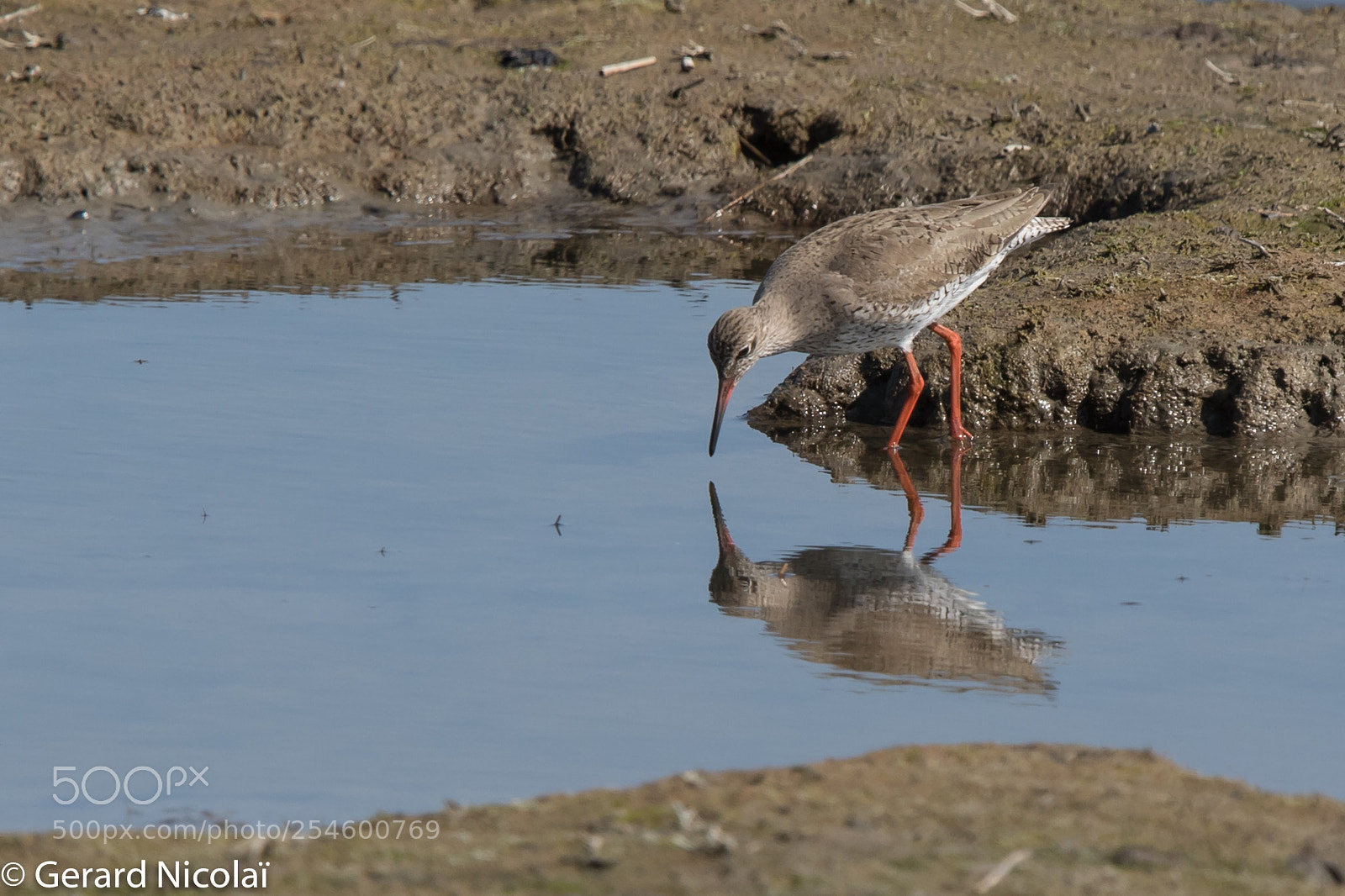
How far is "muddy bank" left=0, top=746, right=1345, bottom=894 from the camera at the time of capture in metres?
3.04

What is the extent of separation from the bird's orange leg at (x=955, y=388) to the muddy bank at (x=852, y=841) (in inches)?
167

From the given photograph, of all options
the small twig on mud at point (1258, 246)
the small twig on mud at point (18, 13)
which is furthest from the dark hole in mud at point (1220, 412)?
the small twig on mud at point (18, 13)

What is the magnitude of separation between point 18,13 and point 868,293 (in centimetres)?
1092

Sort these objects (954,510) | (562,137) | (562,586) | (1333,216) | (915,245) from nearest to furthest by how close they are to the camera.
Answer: (562,586) → (954,510) → (915,245) → (1333,216) → (562,137)

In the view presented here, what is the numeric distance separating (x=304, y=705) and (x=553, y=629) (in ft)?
3.12

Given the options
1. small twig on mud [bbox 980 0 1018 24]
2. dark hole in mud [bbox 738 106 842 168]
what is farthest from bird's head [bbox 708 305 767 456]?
small twig on mud [bbox 980 0 1018 24]

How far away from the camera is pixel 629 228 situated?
1309 centimetres

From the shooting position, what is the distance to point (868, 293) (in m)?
7.40

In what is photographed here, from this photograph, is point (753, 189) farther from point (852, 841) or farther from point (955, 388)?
point (852, 841)

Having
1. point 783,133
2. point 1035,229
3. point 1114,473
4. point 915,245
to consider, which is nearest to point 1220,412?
point 1114,473

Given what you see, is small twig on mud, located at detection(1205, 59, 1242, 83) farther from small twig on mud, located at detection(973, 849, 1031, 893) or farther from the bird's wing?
small twig on mud, located at detection(973, 849, 1031, 893)

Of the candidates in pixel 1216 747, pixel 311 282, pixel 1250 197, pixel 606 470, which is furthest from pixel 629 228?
pixel 1216 747

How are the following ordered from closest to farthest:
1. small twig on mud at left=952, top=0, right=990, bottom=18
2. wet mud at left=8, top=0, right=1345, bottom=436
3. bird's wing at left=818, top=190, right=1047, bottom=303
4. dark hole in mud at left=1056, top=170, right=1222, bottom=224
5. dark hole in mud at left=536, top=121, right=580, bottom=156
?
bird's wing at left=818, top=190, right=1047, bottom=303, dark hole in mud at left=1056, top=170, right=1222, bottom=224, wet mud at left=8, top=0, right=1345, bottom=436, dark hole in mud at left=536, top=121, right=580, bottom=156, small twig on mud at left=952, top=0, right=990, bottom=18

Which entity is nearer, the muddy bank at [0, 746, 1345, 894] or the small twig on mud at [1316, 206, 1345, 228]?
the muddy bank at [0, 746, 1345, 894]
